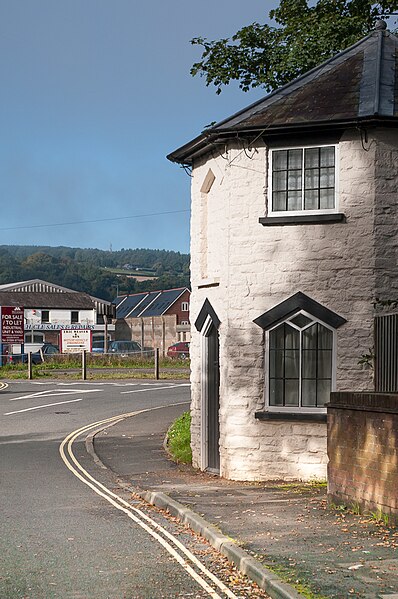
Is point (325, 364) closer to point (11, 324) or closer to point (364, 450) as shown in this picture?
point (364, 450)

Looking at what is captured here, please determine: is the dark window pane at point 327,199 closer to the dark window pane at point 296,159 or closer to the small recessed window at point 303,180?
the small recessed window at point 303,180

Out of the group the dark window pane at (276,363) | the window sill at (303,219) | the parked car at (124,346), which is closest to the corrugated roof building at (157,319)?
the parked car at (124,346)

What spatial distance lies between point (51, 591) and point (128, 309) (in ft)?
370


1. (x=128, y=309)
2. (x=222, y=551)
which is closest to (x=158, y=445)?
(x=222, y=551)

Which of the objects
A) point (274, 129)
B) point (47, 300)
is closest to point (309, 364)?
point (274, 129)

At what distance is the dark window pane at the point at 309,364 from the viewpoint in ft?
54.5

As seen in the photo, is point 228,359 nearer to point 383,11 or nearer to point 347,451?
point 347,451

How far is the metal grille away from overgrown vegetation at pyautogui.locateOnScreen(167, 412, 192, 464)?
5.06 m

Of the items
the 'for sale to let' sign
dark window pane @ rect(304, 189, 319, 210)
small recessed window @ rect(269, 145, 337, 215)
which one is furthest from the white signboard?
dark window pane @ rect(304, 189, 319, 210)

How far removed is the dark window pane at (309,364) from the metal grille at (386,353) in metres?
1.18

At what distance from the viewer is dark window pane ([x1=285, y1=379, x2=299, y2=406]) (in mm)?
16672

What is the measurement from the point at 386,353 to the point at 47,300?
82.7 m

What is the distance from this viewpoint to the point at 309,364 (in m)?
16.6

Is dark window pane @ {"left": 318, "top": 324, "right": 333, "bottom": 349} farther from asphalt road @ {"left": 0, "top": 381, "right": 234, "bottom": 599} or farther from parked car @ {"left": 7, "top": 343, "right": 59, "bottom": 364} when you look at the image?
parked car @ {"left": 7, "top": 343, "right": 59, "bottom": 364}
